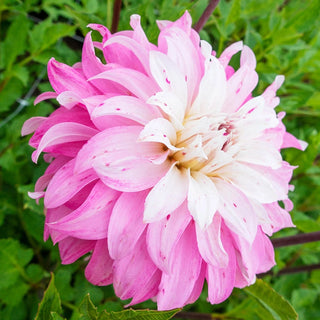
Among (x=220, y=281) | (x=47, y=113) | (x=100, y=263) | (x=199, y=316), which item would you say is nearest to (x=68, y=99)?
(x=100, y=263)

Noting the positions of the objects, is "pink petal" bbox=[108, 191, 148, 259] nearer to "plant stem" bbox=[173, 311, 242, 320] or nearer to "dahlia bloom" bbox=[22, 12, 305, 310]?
"dahlia bloom" bbox=[22, 12, 305, 310]

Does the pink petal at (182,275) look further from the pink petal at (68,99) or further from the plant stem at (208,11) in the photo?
the plant stem at (208,11)

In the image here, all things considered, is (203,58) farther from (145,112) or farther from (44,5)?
(44,5)

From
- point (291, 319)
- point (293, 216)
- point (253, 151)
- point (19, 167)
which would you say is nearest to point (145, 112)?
point (253, 151)

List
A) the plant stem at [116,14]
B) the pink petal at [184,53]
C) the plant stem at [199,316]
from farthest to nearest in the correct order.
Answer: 1. the plant stem at [199,316]
2. the plant stem at [116,14]
3. the pink petal at [184,53]

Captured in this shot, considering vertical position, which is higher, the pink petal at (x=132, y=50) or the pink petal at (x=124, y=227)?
the pink petal at (x=132, y=50)

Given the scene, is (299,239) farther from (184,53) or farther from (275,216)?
(184,53)

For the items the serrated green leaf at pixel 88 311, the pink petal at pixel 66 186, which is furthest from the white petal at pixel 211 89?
the serrated green leaf at pixel 88 311
